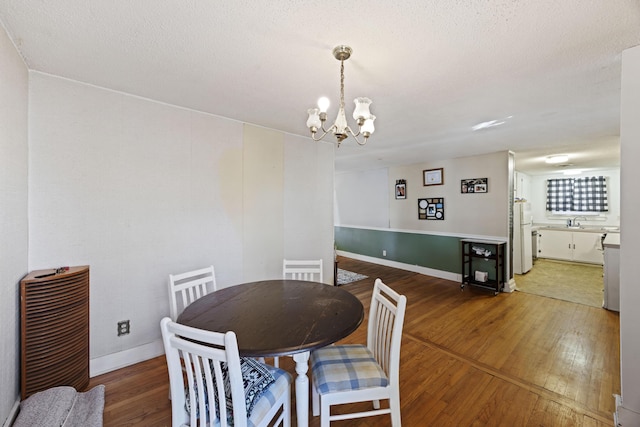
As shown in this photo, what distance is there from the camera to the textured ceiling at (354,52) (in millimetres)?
1279

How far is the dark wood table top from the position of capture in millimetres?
1254

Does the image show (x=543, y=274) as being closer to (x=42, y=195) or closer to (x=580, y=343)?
(x=580, y=343)

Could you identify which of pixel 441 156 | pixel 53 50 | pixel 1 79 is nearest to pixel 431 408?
pixel 1 79

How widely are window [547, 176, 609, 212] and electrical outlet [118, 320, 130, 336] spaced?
367 inches

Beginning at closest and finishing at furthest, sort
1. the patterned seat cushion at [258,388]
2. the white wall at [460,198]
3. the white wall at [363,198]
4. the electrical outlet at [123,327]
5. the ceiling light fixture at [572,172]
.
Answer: the patterned seat cushion at [258,388]
the electrical outlet at [123,327]
the white wall at [460,198]
the white wall at [363,198]
the ceiling light fixture at [572,172]

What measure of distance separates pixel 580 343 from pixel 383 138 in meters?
3.12

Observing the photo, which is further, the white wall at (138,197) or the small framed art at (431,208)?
the small framed art at (431,208)

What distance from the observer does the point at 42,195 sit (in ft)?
6.15

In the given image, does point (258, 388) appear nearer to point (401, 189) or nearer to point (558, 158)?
point (401, 189)

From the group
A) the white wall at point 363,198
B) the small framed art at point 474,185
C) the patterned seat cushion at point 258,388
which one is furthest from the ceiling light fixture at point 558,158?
the patterned seat cushion at point 258,388

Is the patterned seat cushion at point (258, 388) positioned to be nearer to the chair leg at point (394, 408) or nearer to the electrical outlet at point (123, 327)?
the chair leg at point (394, 408)

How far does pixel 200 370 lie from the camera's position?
1.10 meters

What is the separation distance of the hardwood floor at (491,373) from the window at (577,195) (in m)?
4.37

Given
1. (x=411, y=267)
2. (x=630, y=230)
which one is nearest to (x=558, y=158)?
(x=411, y=267)
